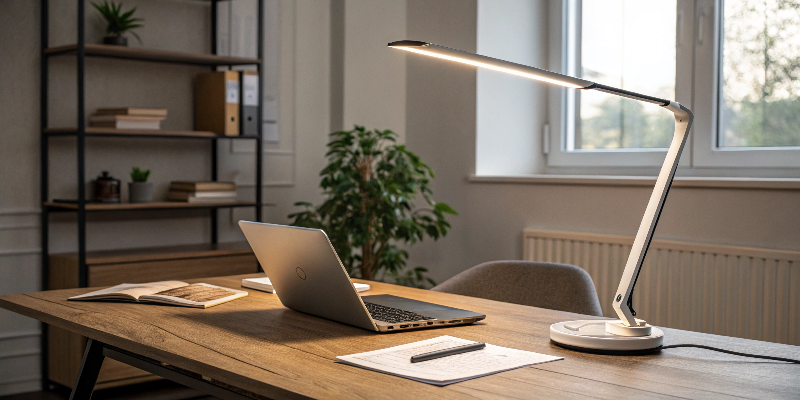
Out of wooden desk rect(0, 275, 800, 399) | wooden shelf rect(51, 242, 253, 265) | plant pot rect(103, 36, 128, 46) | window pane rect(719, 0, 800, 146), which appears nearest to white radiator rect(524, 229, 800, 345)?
window pane rect(719, 0, 800, 146)

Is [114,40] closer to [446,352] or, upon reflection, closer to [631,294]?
[446,352]

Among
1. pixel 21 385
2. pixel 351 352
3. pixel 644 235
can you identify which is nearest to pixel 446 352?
pixel 351 352

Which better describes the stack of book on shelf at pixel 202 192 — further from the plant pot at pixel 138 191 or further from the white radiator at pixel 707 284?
the white radiator at pixel 707 284

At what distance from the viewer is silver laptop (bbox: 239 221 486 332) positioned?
148cm

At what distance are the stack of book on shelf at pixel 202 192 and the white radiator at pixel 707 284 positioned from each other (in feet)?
5.00

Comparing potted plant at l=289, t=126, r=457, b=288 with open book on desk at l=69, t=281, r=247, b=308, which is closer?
open book on desk at l=69, t=281, r=247, b=308

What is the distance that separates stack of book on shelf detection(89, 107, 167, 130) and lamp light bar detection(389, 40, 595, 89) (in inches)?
92.8

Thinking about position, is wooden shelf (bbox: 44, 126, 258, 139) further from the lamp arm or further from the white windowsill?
the lamp arm

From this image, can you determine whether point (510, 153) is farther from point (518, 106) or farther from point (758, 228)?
point (758, 228)

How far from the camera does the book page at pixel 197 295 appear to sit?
181cm

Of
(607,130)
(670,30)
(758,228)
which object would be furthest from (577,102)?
(758,228)

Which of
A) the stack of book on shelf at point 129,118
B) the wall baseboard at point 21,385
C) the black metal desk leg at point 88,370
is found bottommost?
the wall baseboard at point 21,385

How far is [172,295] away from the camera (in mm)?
1884

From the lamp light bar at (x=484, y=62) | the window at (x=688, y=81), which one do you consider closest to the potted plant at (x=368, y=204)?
the window at (x=688, y=81)
